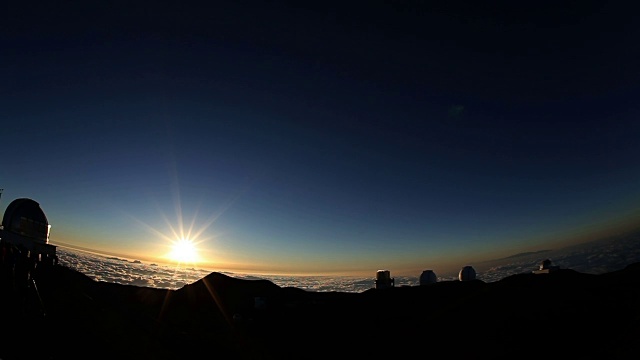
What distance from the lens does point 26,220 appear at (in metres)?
45.1

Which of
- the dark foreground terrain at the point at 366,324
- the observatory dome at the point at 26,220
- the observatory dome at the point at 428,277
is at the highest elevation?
the observatory dome at the point at 26,220

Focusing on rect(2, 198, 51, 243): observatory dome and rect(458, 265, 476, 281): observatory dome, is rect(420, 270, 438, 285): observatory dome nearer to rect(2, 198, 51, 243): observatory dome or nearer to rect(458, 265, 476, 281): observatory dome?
rect(458, 265, 476, 281): observatory dome

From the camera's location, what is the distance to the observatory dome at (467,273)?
61938mm

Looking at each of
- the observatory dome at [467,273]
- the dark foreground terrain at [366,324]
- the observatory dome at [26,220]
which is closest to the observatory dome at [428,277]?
the observatory dome at [467,273]

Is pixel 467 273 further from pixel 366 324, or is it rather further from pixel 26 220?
pixel 26 220

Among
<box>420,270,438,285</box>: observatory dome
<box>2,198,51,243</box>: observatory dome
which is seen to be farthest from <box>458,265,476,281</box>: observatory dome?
<box>2,198,51,243</box>: observatory dome

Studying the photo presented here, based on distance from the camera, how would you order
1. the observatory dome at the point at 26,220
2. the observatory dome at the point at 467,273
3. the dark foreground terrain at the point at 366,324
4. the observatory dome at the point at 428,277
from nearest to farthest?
the dark foreground terrain at the point at 366,324 < the observatory dome at the point at 26,220 < the observatory dome at the point at 467,273 < the observatory dome at the point at 428,277

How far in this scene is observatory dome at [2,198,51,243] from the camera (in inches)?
1736

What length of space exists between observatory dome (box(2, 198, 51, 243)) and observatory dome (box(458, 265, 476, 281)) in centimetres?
5939

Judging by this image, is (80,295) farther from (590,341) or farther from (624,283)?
(624,283)

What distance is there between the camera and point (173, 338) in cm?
3728

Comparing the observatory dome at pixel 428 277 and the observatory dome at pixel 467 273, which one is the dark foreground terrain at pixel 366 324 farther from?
the observatory dome at pixel 428 277

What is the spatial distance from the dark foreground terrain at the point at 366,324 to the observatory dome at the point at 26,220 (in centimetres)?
580

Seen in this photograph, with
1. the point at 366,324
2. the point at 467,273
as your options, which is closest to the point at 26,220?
the point at 366,324
